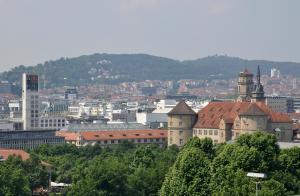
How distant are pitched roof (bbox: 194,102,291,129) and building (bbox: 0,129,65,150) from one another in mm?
23380

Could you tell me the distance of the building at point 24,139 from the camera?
424 feet

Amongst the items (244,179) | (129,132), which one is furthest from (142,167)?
(129,132)

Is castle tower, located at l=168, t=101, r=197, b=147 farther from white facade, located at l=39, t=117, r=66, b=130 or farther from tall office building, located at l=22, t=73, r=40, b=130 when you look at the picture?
white facade, located at l=39, t=117, r=66, b=130

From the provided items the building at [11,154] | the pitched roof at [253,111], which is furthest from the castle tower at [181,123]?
the building at [11,154]

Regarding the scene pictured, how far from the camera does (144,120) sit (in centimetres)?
18738

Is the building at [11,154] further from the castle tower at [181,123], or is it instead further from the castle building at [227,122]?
the castle tower at [181,123]

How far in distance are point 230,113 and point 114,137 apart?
96.2ft

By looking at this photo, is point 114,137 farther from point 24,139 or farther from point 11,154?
point 11,154

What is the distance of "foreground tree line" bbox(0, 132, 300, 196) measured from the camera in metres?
61.1

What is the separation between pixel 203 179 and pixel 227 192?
→ 7.49m

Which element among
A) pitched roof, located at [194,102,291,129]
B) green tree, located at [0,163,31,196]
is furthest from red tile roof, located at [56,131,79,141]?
green tree, located at [0,163,31,196]

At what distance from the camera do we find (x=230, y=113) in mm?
114312

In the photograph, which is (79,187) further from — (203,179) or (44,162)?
(44,162)

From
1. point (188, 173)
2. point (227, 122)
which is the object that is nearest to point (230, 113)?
point (227, 122)
